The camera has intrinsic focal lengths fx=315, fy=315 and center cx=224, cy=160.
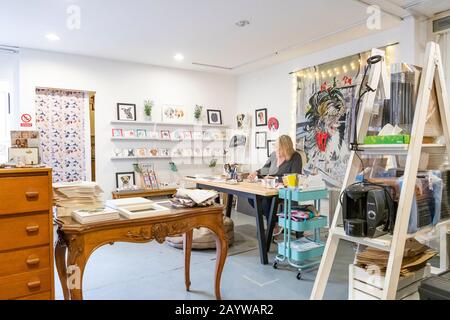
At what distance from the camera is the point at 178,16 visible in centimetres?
335

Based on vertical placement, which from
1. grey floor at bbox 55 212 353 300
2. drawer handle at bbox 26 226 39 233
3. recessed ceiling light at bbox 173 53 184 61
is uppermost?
recessed ceiling light at bbox 173 53 184 61

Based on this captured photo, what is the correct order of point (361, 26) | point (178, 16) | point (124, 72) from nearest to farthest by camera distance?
point (178, 16), point (361, 26), point (124, 72)

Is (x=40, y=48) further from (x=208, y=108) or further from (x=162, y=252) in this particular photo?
(x=162, y=252)

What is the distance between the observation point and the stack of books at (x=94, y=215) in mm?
1634

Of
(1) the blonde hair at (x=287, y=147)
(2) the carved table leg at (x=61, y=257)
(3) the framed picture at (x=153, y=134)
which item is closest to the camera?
(2) the carved table leg at (x=61, y=257)

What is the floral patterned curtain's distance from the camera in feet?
15.1

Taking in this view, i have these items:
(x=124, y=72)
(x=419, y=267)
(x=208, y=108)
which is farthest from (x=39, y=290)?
(x=208, y=108)

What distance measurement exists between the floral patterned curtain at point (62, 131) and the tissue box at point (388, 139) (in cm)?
438

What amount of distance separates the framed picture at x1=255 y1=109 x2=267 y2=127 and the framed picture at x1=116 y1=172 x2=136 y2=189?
2379mm

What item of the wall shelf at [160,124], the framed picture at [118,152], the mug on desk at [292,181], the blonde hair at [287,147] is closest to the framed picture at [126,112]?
the wall shelf at [160,124]

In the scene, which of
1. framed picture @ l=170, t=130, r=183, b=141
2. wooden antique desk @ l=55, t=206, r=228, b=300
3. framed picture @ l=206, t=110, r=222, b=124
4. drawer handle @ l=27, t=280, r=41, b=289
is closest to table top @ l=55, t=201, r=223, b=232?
wooden antique desk @ l=55, t=206, r=228, b=300

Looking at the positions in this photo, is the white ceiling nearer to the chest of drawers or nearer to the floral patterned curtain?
the floral patterned curtain

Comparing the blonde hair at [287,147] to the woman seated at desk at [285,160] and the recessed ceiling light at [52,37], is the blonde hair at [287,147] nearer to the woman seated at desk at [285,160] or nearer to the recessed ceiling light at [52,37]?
the woman seated at desk at [285,160]
